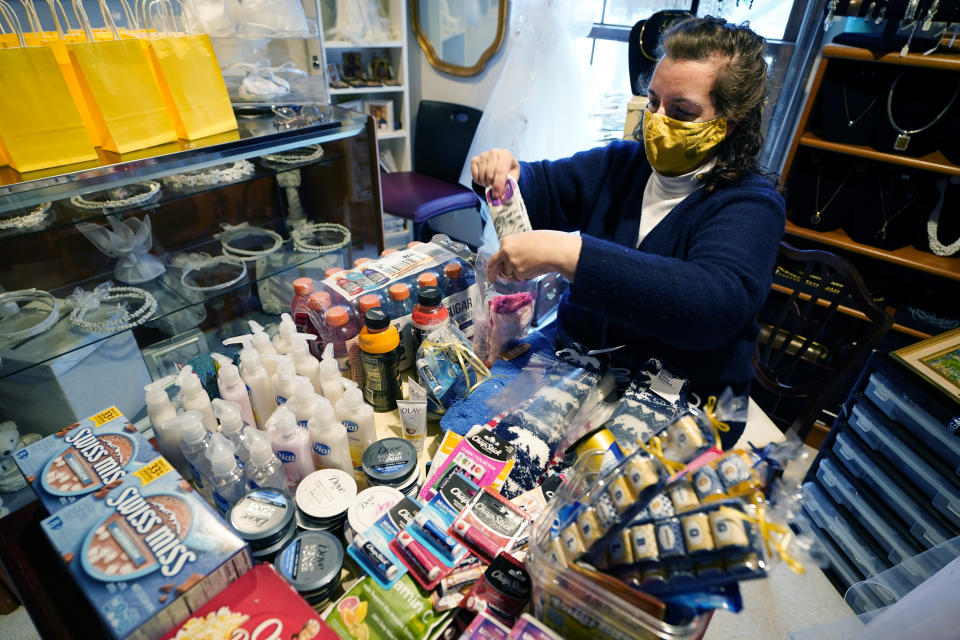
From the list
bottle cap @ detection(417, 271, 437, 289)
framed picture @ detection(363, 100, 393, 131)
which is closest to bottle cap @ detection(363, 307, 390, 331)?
bottle cap @ detection(417, 271, 437, 289)

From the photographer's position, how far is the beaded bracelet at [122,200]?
1.43 meters

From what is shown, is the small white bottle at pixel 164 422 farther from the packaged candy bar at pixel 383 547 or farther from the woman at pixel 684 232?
the woman at pixel 684 232

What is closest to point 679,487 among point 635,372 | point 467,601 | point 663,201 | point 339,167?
point 467,601

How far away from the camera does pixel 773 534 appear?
570mm

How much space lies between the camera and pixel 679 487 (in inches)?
25.3

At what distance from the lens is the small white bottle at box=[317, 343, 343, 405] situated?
105 centimetres

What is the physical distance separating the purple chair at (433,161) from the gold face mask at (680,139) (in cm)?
207

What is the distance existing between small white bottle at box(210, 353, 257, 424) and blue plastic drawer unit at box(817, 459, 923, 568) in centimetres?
199

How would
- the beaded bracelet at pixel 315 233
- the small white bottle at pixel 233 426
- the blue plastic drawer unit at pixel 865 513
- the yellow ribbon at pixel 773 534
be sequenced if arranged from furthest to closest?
the beaded bracelet at pixel 315 233 < the blue plastic drawer unit at pixel 865 513 < the small white bottle at pixel 233 426 < the yellow ribbon at pixel 773 534

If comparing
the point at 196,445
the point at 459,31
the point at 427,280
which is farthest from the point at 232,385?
the point at 459,31

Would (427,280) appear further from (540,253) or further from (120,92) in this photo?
(120,92)

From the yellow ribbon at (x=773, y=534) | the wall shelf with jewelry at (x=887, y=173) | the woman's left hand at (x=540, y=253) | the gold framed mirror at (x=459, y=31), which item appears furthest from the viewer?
the gold framed mirror at (x=459, y=31)

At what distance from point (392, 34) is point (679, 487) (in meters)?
3.70

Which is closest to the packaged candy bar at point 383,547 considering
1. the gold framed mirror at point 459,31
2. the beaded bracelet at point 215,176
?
the beaded bracelet at point 215,176
